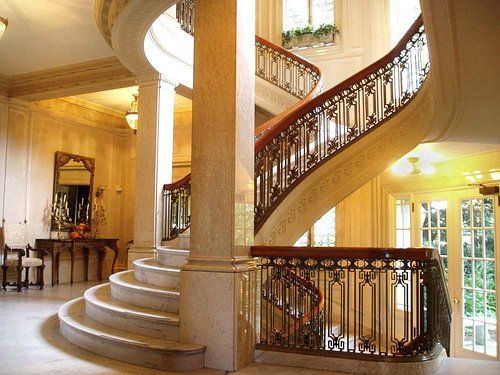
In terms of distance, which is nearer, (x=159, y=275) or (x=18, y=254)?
(x=159, y=275)

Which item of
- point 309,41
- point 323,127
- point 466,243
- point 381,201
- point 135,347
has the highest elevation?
point 309,41

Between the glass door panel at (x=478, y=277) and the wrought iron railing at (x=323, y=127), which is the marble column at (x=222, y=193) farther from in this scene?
the glass door panel at (x=478, y=277)

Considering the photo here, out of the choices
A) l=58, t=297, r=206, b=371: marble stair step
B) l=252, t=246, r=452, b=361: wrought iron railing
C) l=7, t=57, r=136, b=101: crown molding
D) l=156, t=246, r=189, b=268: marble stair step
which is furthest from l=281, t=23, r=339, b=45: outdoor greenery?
l=58, t=297, r=206, b=371: marble stair step

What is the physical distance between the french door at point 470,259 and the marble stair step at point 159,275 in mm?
4722

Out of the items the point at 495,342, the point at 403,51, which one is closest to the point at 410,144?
the point at 403,51

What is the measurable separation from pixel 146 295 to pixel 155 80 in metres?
3.52

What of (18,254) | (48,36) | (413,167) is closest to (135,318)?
(48,36)

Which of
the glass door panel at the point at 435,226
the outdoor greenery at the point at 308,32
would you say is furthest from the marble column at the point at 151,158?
the outdoor greenery at the point at 308,32

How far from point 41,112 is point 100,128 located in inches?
59.0

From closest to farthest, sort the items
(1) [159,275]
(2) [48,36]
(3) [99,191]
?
(1) [159,275] → (2) [48,36] → (3) [99,191]

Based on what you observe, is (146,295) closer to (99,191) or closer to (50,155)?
(50,155)

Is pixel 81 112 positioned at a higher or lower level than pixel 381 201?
higher

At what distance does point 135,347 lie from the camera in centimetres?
374

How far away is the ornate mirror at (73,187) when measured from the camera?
10117mm
